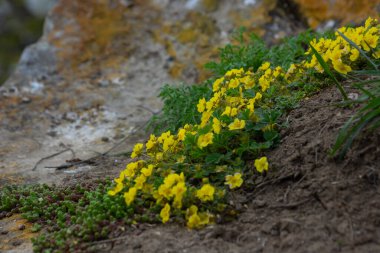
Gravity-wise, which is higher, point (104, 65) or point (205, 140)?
point (104, 65)

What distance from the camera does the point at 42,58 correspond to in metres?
5.89

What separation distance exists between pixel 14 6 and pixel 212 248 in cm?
1104

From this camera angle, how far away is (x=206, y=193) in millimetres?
2516

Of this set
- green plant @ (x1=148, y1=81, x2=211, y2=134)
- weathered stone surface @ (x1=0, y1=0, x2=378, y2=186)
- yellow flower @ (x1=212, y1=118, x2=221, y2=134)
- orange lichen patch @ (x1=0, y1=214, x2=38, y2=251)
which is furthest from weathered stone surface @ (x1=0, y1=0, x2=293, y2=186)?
yellow flower @ (x1=212, y1=118, x2=221, y2=134)

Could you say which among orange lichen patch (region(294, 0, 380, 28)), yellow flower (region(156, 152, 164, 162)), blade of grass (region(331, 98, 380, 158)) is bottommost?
blade of grass (region(331, 98, 380, 158))

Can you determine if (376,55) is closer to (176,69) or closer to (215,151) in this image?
(215,151)

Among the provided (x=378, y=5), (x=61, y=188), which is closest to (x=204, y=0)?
(x=378, y=5)

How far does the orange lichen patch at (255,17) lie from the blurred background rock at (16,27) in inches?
259

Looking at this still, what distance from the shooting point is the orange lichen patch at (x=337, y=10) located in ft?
17.1

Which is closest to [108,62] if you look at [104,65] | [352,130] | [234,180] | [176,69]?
[104,65]

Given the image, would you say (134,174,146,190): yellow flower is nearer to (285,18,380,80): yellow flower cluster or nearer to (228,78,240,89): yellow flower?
(228,78,240,89): yellow flower

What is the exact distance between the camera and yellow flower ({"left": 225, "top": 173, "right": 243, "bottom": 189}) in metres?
2.60

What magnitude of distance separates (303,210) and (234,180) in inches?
14.4

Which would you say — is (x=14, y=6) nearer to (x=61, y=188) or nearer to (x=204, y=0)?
(x=204, y=0)
